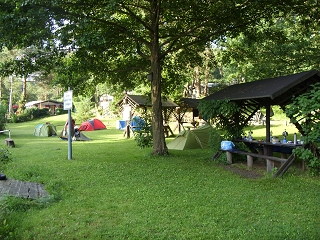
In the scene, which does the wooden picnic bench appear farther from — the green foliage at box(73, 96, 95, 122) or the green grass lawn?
the green foliage at box(73, 96, 95, 122)

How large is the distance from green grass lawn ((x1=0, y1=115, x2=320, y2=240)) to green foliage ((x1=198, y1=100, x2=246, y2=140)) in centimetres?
187

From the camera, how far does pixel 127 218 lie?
488 centimetres

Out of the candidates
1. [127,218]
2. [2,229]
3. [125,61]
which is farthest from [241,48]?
[2,229]

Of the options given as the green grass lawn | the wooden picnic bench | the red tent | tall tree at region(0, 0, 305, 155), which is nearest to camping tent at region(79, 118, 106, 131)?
the red tent

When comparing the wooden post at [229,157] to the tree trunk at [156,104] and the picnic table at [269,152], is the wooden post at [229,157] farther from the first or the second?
the tree trunk at [156,104]

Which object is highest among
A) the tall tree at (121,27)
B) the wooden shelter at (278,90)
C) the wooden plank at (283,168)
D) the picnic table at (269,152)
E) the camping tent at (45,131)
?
the tall tree at (121,27)

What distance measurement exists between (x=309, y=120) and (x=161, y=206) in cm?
419

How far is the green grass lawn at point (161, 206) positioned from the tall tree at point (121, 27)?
3746 millimetres

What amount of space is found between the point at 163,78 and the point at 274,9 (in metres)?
5.58

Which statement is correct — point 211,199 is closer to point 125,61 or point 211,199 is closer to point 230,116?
point 230,116

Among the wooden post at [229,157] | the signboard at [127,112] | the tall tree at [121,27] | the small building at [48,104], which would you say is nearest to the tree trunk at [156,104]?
the tall tree at [121,27]

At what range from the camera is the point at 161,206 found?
5469 mm

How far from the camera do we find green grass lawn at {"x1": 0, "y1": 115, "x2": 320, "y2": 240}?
4.33 metres

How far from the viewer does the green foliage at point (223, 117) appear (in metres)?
9.69
